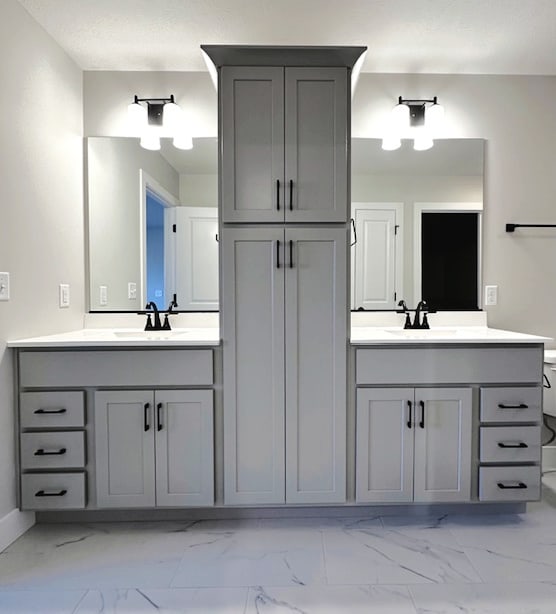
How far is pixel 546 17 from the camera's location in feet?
6.58

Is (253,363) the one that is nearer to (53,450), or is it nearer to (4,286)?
(53,450)

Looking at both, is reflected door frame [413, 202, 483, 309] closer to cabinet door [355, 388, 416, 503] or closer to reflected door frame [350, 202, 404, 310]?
reflected door frame [350, 202, 404, 310]

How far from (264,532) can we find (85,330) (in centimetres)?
144

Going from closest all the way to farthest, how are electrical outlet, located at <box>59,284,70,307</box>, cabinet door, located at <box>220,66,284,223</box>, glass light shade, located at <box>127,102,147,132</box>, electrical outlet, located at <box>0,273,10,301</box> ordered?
electrical outlet, located at <box>0,273,10,301</box> → cabinet door, located at <box>220,66,284,223</box> → electrical outlet, located at <box>59,284,70,307</box> → glass light shade, located at <box>127,102,147,132</box>

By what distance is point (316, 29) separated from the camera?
83.2 inches

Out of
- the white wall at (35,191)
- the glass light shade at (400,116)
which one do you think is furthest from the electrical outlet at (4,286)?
the glass light shade at (400,116)

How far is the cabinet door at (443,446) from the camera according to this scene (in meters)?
1.96

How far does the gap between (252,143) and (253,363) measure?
0.99 m

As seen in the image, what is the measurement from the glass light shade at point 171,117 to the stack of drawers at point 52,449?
155 cm

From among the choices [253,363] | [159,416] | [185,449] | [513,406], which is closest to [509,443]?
[513,406]

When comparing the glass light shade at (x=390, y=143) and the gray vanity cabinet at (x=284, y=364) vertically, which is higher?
the glass light shade at (x=390, y=143)

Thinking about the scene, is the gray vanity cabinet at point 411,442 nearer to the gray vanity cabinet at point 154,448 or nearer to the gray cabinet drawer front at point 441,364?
the gray cabinet drawer front at point 441,364

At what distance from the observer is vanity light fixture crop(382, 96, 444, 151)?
2.47 metres

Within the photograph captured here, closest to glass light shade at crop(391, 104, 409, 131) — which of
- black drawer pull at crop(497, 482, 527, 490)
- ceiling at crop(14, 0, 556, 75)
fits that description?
ceiling at crop(14, 0, 556, 75)
